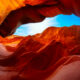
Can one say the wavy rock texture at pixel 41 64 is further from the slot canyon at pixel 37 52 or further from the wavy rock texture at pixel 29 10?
the wavy rock texture at pixel 29 10

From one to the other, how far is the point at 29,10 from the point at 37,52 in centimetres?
79

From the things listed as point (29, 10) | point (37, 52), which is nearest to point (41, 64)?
point (37, 52)

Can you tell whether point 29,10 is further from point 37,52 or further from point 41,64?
point 41,64

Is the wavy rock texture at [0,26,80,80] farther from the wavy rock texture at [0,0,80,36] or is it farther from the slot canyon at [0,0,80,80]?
the wavy rock texture at [0,0,80,36]

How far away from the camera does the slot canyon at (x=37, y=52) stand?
1.92 meters

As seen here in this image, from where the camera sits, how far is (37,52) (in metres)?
2.50

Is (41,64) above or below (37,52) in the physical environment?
below

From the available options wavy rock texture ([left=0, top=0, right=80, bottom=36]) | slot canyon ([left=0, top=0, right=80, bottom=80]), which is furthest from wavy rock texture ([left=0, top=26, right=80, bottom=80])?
wavy rock texture ([left=0, top=0, right=80, bottom=36])

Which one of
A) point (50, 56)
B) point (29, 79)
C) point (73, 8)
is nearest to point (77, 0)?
point (73, 8)

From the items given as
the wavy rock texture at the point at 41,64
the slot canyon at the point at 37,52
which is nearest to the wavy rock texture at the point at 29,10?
the slot canyon at the point at 37,52

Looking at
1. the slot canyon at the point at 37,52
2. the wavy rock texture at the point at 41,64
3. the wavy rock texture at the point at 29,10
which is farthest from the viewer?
the wavy rock texture at the point at 29,10

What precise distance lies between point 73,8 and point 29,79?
4.26 ft

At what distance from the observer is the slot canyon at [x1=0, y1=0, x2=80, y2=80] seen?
6.31ft

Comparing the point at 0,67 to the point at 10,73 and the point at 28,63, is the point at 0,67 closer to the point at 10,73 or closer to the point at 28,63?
the point at 10,73
